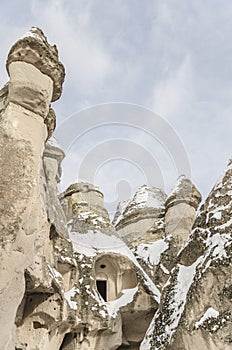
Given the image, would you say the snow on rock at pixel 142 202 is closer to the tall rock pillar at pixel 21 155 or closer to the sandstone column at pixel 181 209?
the sandstone column at pixel 181 209

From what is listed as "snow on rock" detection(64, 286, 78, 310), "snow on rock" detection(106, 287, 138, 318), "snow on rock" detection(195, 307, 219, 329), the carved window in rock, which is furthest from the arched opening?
"snow on rock" detection(195, 307, 219, 329)

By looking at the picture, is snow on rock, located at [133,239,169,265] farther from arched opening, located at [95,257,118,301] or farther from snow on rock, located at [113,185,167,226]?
snow on rock, located at [113,185,167,226]

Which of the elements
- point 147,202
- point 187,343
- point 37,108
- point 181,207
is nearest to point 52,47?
point 37,108

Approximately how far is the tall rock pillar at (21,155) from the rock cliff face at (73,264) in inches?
0.6

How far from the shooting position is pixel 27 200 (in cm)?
589

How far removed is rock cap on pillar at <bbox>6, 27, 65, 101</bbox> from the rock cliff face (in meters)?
0.02

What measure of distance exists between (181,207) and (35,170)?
34.8 feet

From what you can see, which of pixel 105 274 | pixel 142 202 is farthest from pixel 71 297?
pixel 142 202

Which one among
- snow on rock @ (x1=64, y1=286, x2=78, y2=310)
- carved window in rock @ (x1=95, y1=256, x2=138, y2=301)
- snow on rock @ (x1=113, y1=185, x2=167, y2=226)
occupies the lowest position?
snow on rock @ (x1=64, y1=286, x2=78, y2=310)

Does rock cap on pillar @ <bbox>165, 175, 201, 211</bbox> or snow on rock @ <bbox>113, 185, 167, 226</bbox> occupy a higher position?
snow on rock @ <bbox>113, 185, 167, 226</bbox>

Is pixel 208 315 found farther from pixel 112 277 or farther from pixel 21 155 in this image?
pixel 112 277

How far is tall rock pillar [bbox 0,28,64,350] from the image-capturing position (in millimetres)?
5664

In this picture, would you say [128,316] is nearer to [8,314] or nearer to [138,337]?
[138,337]

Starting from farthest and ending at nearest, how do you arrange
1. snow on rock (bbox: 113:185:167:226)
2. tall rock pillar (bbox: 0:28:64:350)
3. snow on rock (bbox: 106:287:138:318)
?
1. snow on rock (bbox: 113:185:167:226)
2. snow on rock (bbox: 106:287:138:318)
3. tall rock pillar (bbox: 0:28:64:350)
